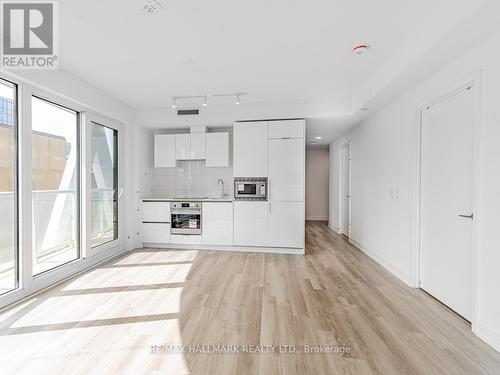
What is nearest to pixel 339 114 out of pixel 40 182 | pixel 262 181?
pixel 262 181

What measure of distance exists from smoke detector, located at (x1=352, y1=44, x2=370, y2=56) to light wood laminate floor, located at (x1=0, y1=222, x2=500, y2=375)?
2698mm

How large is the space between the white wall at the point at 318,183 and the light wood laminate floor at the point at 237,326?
463 centimetres

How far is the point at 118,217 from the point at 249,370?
372cm

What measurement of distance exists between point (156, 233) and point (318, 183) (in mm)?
5461

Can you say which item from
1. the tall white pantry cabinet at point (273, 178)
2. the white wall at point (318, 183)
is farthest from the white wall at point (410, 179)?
the white wall at point (318, 183)

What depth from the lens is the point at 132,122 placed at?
4586 mm

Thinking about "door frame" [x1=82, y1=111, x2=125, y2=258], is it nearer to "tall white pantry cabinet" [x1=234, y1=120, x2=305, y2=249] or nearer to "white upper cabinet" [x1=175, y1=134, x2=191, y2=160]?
"white upper cabinet" [x1=175, y1=134, x2=191, y2=160]

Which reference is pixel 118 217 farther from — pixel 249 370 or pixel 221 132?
pixel 249 370

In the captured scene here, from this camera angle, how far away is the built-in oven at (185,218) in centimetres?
448

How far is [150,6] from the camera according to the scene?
1.91 metres


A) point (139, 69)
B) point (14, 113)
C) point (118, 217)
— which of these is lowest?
point (118, 217)

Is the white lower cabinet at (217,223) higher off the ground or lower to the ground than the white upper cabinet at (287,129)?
lower

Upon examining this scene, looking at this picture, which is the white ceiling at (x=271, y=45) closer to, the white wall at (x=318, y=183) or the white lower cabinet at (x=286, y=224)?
the white lower cabinet at (x=286, y=224)

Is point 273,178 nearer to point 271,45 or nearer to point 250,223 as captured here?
point 250,223
